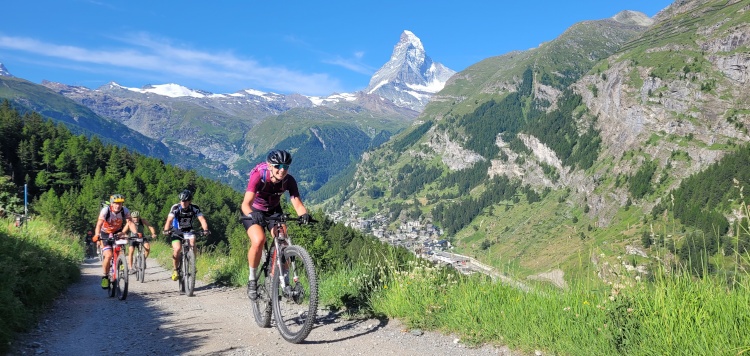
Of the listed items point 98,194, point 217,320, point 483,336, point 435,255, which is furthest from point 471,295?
point 98,194

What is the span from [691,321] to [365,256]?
673 centimetres

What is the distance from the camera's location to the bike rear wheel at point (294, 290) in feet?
23.3

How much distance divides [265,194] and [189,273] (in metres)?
7.09

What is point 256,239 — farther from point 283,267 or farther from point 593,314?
point 593,314

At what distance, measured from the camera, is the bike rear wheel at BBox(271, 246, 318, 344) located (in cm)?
709

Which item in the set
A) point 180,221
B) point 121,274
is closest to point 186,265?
point 180,221

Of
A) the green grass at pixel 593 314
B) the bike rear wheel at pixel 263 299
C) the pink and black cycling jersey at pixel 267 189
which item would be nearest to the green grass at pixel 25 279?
the bike rear wheel at pixel 263 299

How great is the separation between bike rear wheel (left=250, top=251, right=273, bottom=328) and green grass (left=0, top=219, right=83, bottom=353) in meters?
3.66

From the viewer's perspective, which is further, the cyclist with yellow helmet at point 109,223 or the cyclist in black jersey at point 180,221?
the cyclist in black jersey at point 180,221

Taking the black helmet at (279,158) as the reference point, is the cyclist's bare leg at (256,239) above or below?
below

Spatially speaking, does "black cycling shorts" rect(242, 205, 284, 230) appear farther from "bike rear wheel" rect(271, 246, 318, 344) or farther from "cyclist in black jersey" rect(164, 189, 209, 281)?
"cyclist in black jersey" rect(164, 189, 209, 281)

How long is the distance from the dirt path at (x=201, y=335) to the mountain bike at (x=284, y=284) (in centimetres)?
A: 25

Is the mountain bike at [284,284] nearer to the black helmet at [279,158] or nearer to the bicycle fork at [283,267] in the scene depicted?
the bicycle fork at [283,267]

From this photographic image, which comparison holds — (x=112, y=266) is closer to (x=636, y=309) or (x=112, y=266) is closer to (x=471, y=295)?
(x=471, y=295)
